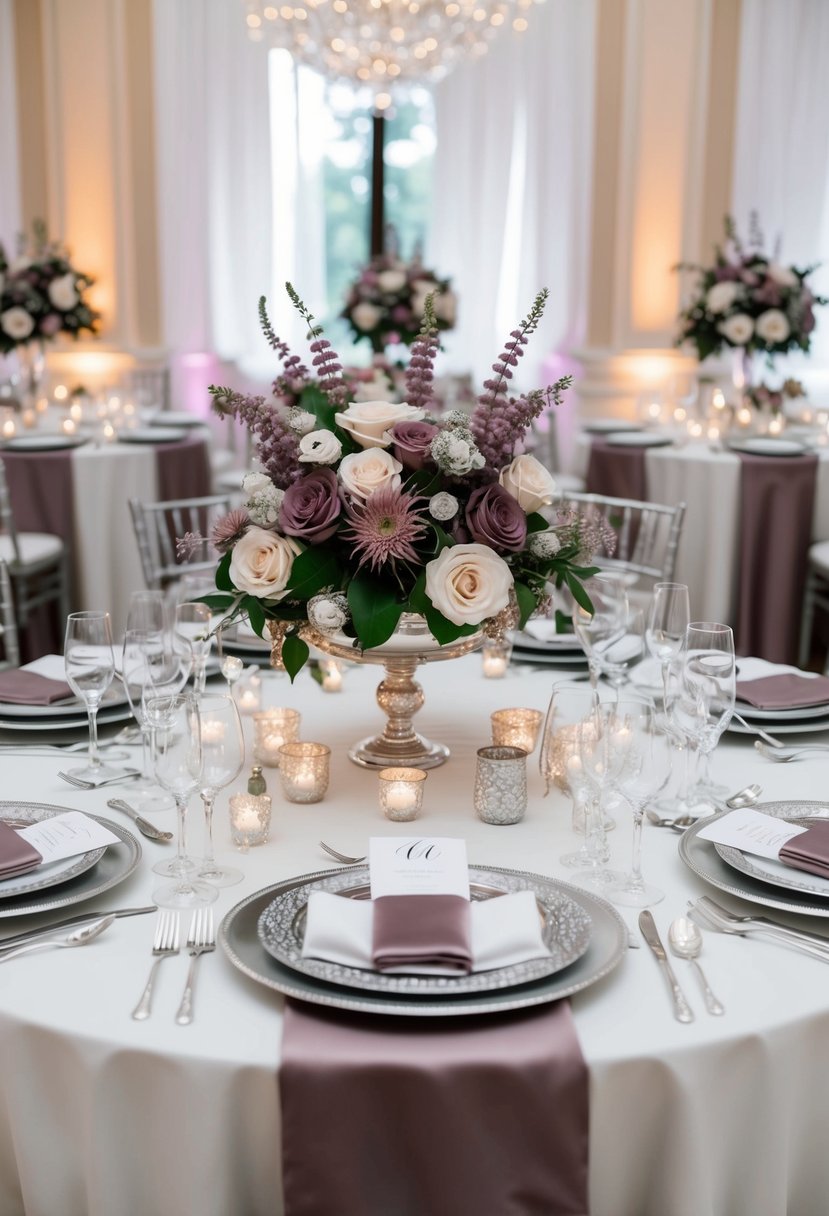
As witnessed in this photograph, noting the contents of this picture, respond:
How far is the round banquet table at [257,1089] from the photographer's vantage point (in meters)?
1.15

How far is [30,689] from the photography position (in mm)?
2158

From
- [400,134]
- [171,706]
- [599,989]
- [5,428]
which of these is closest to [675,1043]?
[599,989]

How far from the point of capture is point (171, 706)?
158 centimetres

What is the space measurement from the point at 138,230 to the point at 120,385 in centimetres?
94

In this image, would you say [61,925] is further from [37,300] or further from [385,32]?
[385,32]

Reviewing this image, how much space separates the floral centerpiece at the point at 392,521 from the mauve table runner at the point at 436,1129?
0.67 m

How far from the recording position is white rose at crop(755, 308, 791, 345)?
5.05 m

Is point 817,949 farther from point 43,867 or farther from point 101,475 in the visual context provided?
point 101,475

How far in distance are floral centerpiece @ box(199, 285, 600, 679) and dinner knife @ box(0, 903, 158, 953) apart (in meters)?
0.46

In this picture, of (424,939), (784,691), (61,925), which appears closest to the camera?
(424,939)

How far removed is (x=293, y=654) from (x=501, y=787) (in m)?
0.35

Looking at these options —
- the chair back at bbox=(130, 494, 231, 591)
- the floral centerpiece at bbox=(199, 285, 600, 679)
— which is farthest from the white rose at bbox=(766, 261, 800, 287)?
the floral centerpiece at bbox=(199, 285, 600, 679)

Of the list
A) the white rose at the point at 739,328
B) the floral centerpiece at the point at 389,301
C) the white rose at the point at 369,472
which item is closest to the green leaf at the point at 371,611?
the white rose at the point at 369,472

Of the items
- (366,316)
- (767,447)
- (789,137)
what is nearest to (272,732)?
(767,447)
